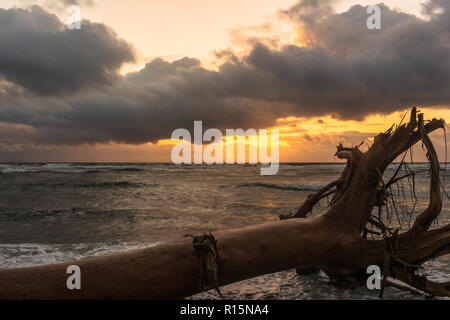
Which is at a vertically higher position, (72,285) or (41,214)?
(72,285)

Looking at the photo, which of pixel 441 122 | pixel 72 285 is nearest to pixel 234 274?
pixel 72 285

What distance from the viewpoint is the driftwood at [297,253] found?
2029 mm

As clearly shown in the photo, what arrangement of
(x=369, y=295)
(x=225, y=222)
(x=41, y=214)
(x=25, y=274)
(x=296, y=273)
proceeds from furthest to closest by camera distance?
(x=41, y=214)
(x=225, y=222)
(x=296, y=273)
(x=369, y=295)
(x=25, y=274)

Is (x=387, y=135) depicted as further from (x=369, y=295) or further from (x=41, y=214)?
(x=41, y=214)

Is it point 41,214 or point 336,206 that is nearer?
point 336,206

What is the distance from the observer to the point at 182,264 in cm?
217

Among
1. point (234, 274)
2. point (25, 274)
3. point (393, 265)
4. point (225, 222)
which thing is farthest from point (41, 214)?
point (393, 265)

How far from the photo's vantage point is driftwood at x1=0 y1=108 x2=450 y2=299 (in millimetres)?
2029

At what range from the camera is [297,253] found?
2.60 meters

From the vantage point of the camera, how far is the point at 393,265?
269 centimetres

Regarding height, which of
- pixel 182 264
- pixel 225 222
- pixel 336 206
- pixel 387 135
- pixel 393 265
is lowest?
pixel 225 222
